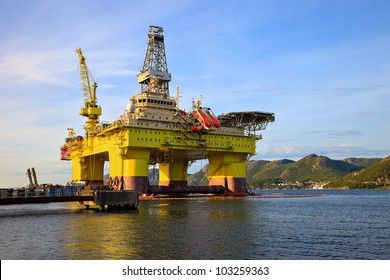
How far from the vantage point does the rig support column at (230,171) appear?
92750mm

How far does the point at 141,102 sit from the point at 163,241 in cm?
5925

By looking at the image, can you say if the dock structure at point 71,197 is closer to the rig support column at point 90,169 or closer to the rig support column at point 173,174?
the rig support column at point 173,174

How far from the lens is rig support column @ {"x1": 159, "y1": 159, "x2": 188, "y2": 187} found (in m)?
103

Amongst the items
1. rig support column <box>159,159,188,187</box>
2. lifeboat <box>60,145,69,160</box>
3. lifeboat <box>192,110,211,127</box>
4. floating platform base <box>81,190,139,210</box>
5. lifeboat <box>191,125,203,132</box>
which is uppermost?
lifeboat <box>192,110,211,127</box>

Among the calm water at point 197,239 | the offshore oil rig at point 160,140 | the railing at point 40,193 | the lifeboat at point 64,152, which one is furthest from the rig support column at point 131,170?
the lifeboat at point 64,152

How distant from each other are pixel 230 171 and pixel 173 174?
1727 cm

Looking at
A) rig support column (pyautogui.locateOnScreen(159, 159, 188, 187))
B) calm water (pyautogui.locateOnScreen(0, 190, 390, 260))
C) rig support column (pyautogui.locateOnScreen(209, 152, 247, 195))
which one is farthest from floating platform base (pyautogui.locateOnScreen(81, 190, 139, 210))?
rig support column (pyautogui.locateOnScreen(159, 159, 188, 187))

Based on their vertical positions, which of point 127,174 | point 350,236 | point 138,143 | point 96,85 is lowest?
point 350,236

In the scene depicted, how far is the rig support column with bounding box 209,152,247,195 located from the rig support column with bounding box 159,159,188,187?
11725mm

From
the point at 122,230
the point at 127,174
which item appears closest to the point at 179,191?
the point at 127,174

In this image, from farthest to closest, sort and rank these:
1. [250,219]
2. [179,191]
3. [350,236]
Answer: [179,191], [250,219], [350,236]

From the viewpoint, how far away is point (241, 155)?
95.2 meters

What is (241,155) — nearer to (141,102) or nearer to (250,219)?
(141,102)

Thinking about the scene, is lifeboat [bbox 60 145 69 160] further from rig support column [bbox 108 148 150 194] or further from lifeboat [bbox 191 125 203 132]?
lifeboat [bbox 191 125 203 132]
